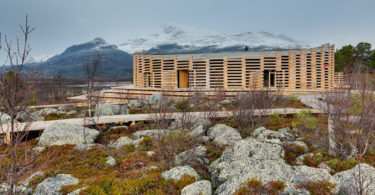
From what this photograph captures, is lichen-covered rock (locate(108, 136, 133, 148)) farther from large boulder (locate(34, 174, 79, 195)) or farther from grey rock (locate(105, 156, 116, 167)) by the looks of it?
large boulder (locate(34, 174, 79, 195))

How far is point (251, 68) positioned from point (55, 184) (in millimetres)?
22696

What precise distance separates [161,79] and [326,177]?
75.6 feet

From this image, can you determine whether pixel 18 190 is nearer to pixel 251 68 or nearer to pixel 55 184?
pixel 55 184

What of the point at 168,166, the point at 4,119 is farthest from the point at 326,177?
the point at 4,119

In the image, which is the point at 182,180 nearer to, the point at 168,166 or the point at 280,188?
the point at 168,166

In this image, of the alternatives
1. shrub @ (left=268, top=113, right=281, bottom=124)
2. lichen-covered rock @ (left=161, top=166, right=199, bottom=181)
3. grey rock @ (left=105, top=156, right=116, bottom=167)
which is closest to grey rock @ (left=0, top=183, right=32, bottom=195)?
grey rock @ (left=105, top=156, right=116, bottom=167)

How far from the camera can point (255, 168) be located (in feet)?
18.8

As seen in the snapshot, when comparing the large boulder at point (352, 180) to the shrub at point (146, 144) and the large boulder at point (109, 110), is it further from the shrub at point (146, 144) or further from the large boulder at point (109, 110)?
the large boulder at point (109, 110)

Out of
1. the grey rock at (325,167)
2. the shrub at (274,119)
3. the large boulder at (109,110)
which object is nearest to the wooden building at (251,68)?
the large boulder at (109,110)

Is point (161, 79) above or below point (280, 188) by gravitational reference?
above

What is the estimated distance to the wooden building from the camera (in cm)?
2340

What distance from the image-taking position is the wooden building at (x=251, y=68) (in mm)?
23403

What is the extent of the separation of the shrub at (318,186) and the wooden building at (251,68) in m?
17.6

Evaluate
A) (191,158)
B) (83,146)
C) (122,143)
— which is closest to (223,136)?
(191,158)
